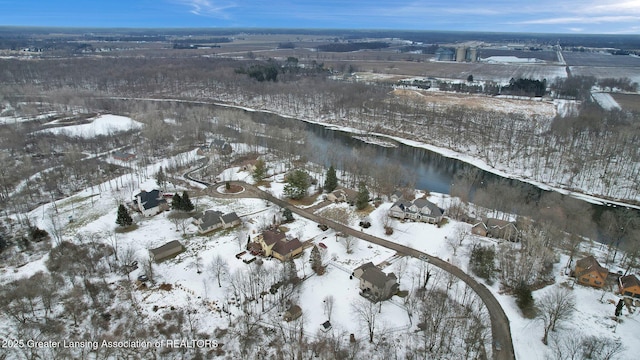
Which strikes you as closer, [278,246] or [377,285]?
[377,285]

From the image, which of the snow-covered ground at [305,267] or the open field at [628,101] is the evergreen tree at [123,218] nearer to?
the snow-covered ground at [305,267]

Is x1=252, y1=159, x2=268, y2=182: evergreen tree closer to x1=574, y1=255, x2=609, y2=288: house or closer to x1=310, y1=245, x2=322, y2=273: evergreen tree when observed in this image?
x1=310, y1=245, x2=322, y2=273: evergreen tree

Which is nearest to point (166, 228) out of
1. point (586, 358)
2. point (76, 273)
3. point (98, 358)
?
point (76, 273)

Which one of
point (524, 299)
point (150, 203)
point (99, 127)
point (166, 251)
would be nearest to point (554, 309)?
point (524, 299)

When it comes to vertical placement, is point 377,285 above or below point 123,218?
below

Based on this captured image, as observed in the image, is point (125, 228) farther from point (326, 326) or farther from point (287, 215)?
point (326, 326)
